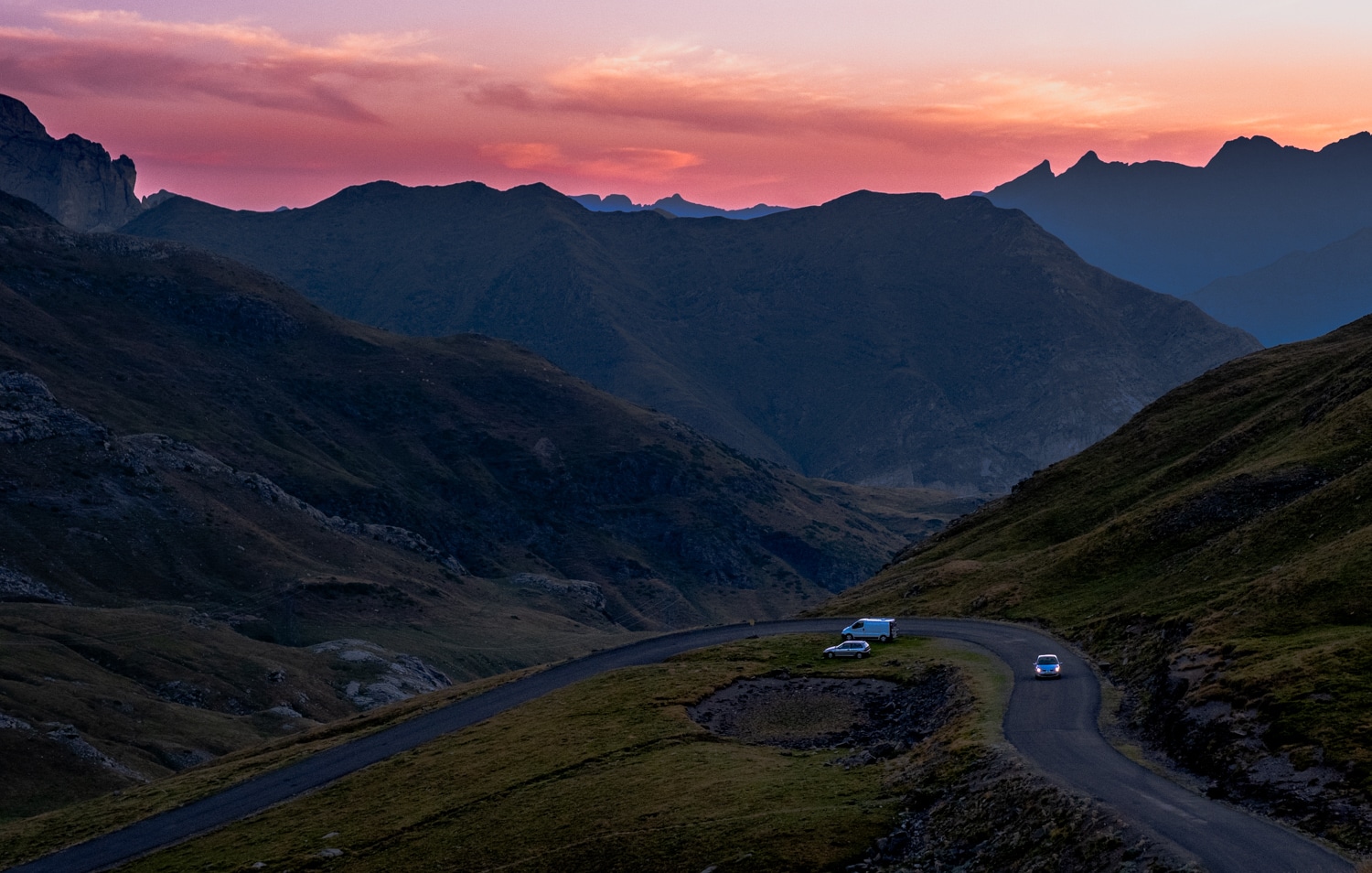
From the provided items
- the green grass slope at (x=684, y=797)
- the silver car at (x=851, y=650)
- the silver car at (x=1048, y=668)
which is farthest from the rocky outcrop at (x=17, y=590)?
the silver car at (x=1048, y=668)

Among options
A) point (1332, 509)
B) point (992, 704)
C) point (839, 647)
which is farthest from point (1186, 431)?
point (992, 704)

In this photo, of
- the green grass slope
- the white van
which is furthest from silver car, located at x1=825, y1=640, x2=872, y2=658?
the white van

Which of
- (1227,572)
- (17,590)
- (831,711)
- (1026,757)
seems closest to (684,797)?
(1026,757)

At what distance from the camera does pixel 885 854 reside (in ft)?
162

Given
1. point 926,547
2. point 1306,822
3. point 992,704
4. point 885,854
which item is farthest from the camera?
point 926,547

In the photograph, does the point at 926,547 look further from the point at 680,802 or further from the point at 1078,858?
the point at 1078,858

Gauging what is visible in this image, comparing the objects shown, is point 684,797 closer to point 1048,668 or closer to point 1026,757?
point 1026,757

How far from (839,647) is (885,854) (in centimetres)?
4109

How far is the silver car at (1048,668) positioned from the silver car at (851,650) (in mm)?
18352

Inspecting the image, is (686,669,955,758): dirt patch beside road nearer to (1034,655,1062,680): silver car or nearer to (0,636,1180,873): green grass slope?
(0,636,1180,873): green grass slope

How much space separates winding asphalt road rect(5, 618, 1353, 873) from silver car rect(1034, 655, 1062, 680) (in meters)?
0.66

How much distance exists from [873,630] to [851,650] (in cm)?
626

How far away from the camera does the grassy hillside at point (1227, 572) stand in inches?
1916

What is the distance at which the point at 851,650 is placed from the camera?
89562mm
